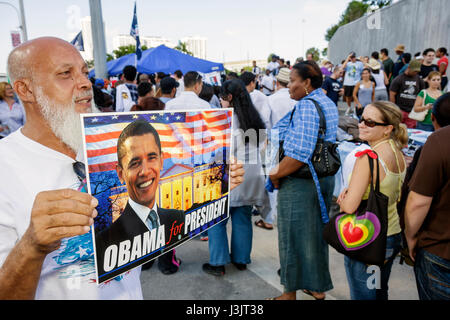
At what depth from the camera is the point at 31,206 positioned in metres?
1.06

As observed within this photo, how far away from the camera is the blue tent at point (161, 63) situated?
509 inches

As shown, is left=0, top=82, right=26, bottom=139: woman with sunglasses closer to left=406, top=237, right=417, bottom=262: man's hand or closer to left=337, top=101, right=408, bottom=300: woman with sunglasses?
left=337, top=101, right=408, bottom=300: woman with sunglasses

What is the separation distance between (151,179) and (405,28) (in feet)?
62.7

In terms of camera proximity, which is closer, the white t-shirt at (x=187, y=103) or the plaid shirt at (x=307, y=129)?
the plaid shirt at (x=307, y=129)

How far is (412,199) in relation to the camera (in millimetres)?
1912

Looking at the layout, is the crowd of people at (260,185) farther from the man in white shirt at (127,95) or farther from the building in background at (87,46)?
the man in white shirt at (127,95)

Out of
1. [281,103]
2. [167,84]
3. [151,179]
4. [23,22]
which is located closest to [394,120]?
[151,179]

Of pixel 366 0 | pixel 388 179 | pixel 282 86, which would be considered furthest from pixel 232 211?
pixel 366 0

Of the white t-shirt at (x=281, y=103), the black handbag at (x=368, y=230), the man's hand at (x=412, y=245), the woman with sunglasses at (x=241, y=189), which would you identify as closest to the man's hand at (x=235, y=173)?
the black handbag at (x=368, y=230)

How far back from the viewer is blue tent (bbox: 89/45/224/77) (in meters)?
12.9

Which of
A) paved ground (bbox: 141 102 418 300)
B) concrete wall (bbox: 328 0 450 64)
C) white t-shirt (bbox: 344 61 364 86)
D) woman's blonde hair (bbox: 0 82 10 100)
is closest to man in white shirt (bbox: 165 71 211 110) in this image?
paved ground (bbox: 141 102 418 300)

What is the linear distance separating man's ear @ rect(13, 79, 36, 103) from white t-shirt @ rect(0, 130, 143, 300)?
15 cm

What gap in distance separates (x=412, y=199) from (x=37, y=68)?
2108 millimetres
